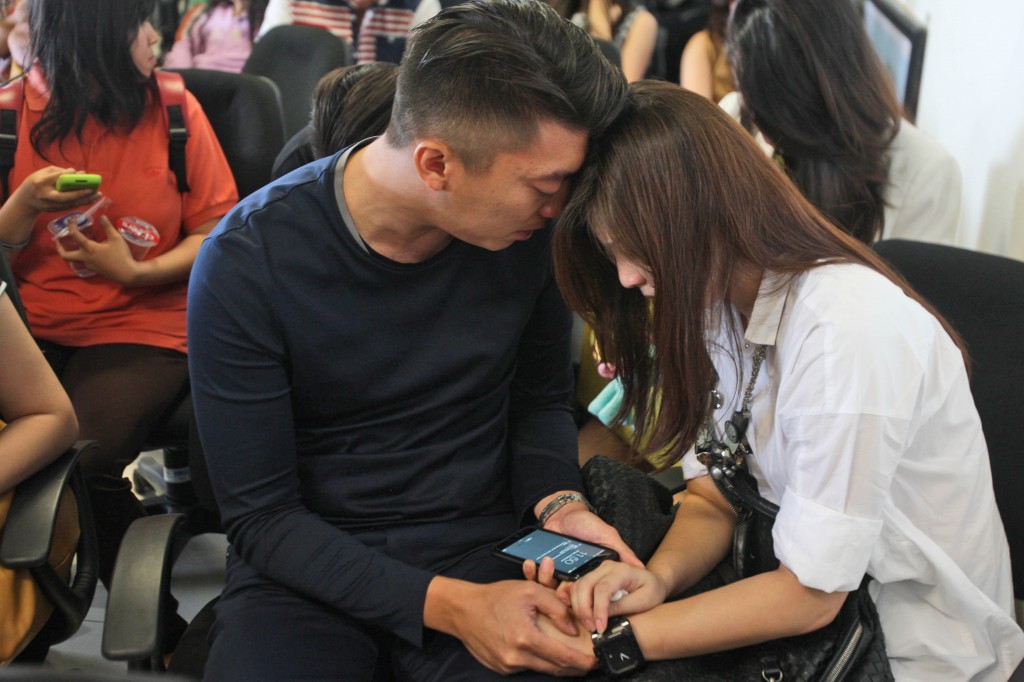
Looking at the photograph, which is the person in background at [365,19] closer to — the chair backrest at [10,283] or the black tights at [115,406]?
the black tights at [115,406]

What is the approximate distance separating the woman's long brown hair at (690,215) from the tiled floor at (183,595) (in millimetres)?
1408

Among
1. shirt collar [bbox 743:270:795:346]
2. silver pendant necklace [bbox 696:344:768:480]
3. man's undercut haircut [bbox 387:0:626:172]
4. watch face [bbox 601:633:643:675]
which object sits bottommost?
watch face [bbox 601:633:643:675]

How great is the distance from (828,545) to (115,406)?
1398mm

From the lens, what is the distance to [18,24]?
83.0 inches

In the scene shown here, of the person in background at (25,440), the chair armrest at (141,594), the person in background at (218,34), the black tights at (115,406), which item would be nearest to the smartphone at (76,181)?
the black tights at (115,406)

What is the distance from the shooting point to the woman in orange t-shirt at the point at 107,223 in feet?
6.34

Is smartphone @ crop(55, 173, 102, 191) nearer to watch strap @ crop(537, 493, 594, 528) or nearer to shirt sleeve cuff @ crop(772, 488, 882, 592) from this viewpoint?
watch strap @ crop(537, 493, 594, 528)

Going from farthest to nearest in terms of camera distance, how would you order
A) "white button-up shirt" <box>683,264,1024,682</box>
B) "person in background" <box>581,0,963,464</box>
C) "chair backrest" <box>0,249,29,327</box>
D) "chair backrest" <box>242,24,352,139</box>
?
"chair backrest" <box>242,24,352,139</box> < "person in background" <box>581,0,963,464</box> < "chair backrest" <box>0,249,29,327</box> < "white button-up shirt" <box>683,264,1024,682</box>

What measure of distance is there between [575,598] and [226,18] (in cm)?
322

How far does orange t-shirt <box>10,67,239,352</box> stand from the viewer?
79.9 inches

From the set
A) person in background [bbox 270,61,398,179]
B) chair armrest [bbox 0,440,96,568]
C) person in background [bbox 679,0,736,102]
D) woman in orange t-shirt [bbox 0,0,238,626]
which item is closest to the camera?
chair armrest [bbox 0,440,96,568]

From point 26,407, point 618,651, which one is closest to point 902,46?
point 618,651

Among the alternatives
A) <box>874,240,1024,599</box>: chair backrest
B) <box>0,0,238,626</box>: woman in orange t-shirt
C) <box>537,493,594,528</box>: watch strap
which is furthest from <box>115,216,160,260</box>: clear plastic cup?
<box>874,240,1024,599</box>: chair backrest

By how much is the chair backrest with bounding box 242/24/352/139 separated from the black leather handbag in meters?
2.14
